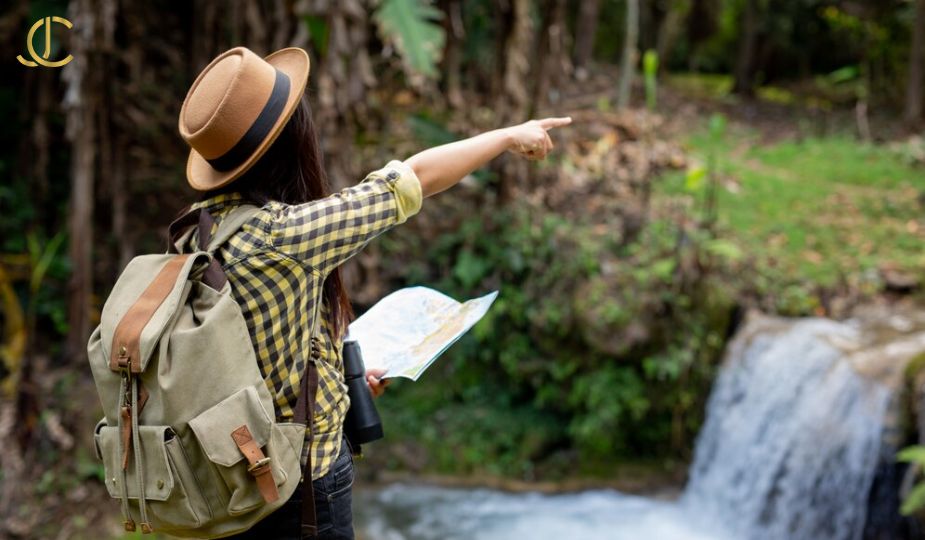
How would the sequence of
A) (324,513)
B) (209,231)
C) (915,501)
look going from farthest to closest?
(915,501) → (324,513) → (209,231)

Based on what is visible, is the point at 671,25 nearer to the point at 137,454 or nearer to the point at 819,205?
the point at 819,205

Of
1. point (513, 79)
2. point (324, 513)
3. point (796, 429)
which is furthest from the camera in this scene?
point (513, 79)

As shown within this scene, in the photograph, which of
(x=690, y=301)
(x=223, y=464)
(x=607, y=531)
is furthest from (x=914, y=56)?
(x=223, y=464)

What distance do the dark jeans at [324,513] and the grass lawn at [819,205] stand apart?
545 cm

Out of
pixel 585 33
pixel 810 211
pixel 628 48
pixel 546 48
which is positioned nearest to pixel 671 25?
pixel 585 33

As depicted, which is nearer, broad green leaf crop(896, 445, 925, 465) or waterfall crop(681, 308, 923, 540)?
broad green leaf crop(896, 445, 925, 465)

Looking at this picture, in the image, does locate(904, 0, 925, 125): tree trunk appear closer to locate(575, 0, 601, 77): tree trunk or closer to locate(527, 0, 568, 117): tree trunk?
locate(575, 0, 601, 77): tree trunk

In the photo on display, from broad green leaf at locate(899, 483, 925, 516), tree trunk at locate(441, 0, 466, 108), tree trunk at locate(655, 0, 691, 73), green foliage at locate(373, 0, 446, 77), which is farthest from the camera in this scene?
tree trunk at locate(655, 0, 691, 73)

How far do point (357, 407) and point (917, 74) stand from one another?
32.8 ft

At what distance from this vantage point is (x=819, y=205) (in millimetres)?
7820

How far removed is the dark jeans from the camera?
1.79 metres

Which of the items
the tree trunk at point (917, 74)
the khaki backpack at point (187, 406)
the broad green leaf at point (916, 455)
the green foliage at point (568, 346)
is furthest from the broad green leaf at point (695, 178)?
the khaki backpack at point (187, 406)

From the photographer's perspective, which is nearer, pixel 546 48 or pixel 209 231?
pixel 209 231

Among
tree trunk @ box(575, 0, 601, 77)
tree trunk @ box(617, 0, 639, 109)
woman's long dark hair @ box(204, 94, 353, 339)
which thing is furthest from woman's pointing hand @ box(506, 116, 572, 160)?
tree trunk @ box(575, 0, 601, 77)
